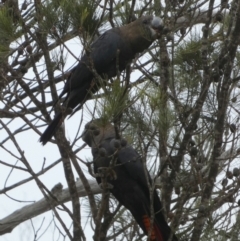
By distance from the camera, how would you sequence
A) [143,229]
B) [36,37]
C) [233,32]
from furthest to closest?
[143,229] < [36,37] < [233,32]

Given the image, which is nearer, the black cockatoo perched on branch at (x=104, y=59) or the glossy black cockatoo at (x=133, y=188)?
the glossy black cockatoo at (x=133, y=188)

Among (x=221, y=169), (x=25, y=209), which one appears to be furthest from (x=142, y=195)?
(x=25, y=209)

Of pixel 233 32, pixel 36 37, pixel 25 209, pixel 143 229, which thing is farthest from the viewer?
pixel 25 209

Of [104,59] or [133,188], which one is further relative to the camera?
[104,59]

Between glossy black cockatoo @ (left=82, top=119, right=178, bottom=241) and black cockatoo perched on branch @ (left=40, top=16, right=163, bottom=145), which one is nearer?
glossy black cockatoo @ (left=82, top=119, right=178, bottom=241)

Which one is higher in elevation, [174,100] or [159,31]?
[159,31]

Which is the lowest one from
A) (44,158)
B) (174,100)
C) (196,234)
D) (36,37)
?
(196,234)

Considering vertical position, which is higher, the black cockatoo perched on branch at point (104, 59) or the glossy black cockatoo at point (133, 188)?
the black cockatoo perched on branch at point (104, 59)

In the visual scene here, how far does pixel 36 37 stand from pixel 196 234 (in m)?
1.15

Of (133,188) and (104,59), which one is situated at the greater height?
(104,59)

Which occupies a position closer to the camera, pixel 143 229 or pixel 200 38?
pixel 200 38

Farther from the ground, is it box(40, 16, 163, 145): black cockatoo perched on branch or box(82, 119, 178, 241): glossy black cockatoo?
box(40, 16, 163, 145): black cockatoo perched on branch

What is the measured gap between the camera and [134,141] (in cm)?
289

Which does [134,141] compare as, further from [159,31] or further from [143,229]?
[143,229]
